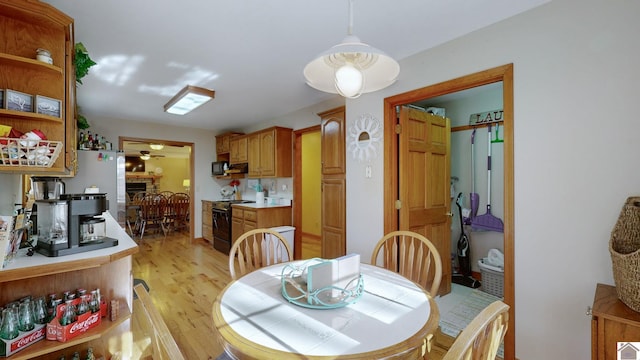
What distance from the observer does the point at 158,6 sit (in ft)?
5.70

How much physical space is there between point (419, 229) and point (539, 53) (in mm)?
1702

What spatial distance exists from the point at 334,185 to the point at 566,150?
2.11m

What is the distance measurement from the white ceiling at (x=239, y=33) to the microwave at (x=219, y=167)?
2.33 m

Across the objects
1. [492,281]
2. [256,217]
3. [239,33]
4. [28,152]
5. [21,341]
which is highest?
[239,33]

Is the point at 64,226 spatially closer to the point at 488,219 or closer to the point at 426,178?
the point at 426,178

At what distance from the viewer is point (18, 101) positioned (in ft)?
4.47

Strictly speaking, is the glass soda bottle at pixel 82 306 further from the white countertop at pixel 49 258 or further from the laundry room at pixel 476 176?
the laundry room at pixel 476 176

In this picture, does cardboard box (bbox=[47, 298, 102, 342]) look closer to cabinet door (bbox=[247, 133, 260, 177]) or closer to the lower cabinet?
the lower cabinet

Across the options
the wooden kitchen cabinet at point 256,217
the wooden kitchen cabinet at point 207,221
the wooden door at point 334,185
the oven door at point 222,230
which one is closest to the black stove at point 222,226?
the oven door at point 222,230

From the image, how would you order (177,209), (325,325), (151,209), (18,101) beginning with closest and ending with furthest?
(325,325) < (18,101) < (151,209) < (177,209)

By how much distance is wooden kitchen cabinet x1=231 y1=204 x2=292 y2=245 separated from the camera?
4148 millimetres

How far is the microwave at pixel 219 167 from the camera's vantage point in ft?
18.1

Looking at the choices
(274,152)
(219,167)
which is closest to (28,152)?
(274,152)

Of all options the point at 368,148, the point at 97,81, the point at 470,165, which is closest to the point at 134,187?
the point at 97,81
